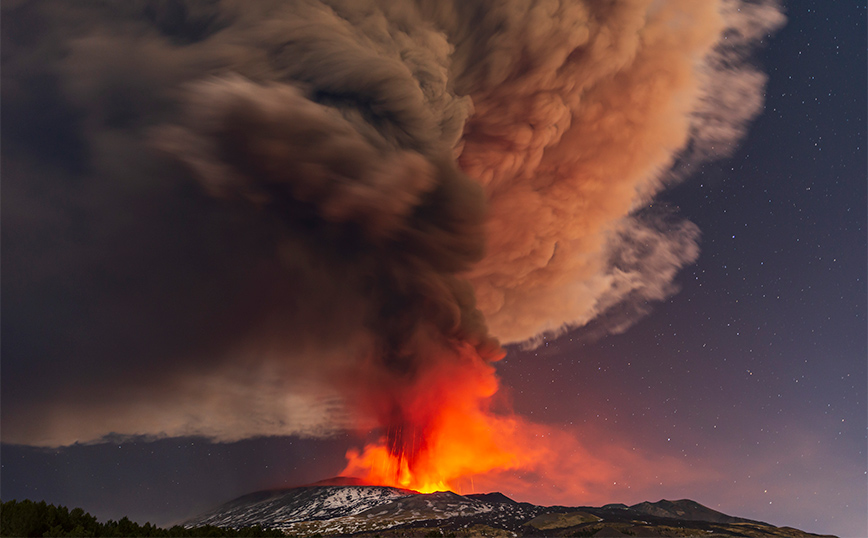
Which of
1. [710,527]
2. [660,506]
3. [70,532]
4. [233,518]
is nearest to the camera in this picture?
[70,532]

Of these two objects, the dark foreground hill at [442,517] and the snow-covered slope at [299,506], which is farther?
the snow-covered slope at [299,506]

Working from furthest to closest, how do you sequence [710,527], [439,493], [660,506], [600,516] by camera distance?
[660,506]
[439,493]
[600,516]
[710,527]

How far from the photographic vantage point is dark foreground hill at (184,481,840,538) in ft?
308

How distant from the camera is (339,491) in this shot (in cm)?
14750

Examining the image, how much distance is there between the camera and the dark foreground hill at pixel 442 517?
3701 inches

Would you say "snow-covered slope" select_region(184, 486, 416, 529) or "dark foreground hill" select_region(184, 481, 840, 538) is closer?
"dark foreground hill" select_region(184, 481, 840, 538)

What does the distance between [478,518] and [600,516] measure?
28.0 m

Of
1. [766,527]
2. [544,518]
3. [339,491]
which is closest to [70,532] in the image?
[544,518]

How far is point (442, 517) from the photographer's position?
109 m

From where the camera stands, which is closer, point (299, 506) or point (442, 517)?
point (442, 517)

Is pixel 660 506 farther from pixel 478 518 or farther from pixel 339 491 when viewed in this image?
pixel 339 491

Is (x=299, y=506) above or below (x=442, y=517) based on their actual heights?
above

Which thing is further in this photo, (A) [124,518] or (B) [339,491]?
(B) [339,491]

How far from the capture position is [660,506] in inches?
6260
